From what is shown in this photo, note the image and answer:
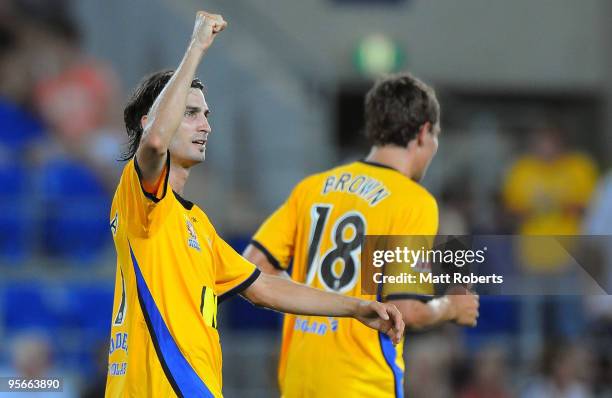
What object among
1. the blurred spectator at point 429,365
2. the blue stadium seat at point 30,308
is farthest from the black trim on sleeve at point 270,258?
the blue stadium seat at point 30,308

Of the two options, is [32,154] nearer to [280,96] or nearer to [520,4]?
[280,96]

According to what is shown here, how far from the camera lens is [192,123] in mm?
4621

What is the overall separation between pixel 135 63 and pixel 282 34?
7.45 feet

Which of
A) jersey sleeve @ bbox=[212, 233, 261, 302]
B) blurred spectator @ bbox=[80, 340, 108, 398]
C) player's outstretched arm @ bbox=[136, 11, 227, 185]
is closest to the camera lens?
player's outstretched arm @ bbox=[136, 11, 227, 185]

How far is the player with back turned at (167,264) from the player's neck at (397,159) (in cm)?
121

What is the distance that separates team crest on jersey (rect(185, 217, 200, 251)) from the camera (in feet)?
14.8

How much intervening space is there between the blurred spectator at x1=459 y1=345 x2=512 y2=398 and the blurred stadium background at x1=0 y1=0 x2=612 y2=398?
17 mm

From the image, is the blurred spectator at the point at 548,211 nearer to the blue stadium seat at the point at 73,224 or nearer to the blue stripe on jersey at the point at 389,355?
the blue stadium seat at the point at 73,224

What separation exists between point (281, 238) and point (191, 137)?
4.30 ft

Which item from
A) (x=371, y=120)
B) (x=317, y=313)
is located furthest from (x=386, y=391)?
(x=371, y=120)

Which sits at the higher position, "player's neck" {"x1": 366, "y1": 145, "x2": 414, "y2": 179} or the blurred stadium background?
the blurred stadium background

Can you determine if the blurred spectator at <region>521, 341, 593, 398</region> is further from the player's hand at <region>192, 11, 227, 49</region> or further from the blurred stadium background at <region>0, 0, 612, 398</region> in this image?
the player's hand at <region>192, 11, 227, 49</region>

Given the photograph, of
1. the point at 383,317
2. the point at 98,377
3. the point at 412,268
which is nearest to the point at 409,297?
the point at 412,268

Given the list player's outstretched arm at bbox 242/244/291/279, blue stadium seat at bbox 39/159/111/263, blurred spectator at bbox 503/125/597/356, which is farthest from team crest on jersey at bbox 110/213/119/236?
blue stadium seat at bbox 39/159/111/263
